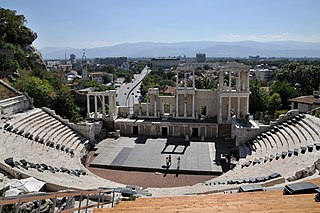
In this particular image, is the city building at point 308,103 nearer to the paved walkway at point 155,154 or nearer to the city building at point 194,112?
the city building at point 194,112

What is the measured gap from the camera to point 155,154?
26.9 m

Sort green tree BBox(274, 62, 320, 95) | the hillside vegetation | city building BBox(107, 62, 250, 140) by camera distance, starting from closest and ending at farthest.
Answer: city building BBox(107, 62, 250, 140) < the hillside vegetation < green tree BBox(274, 62, 320, 95)

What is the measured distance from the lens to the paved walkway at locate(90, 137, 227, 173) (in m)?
24.0

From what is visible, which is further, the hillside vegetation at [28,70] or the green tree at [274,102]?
the green tree at [274,102]

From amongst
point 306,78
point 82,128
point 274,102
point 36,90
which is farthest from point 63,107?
point 306,78

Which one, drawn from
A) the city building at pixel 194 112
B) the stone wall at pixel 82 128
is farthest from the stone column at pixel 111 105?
the stone wall at pixel 82 128

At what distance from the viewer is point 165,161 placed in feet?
82.2

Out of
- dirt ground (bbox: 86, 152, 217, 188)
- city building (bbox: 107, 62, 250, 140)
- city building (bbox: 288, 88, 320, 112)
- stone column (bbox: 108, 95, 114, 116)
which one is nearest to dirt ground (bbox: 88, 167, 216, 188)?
dirt ground (bbox: 86, 152, 217, 188)

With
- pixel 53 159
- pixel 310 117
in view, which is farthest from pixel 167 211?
pixel 310 117

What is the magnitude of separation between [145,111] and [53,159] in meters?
16.1

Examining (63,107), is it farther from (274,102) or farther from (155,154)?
(274,102)

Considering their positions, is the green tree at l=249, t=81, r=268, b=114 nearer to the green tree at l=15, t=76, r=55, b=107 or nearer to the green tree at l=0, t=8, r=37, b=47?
the green tree at l=15, t=76, r=55, b=107

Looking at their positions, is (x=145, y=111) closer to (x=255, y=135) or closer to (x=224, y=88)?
(x=224, y=88)

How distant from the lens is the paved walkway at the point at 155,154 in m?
24.0
